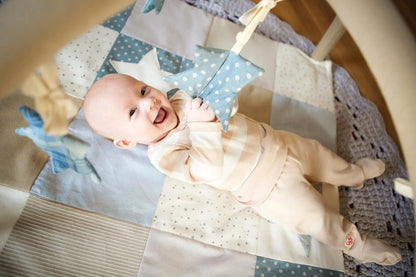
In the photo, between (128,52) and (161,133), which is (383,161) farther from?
(128,52)

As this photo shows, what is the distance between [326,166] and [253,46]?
505 millimetres

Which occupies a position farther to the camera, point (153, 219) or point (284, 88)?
point (284, 88)

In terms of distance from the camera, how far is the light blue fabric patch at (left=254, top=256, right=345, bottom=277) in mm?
729

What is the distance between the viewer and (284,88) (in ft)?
3.26

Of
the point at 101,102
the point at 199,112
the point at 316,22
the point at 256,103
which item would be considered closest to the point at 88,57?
the point at 101,102

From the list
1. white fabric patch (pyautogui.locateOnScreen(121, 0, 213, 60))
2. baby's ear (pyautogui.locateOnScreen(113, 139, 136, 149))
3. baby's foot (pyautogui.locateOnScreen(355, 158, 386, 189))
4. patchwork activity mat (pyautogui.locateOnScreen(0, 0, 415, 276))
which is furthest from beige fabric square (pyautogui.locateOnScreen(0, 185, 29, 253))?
baby's foot (pyautogui.locateOnScreen(355, 158, 386, 189))

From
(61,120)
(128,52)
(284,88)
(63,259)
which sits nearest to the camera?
(61,120)

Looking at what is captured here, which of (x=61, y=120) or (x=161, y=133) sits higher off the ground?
(x=61, y=120)

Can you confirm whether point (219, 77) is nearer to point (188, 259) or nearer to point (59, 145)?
point (59, 145)

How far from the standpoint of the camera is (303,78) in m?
1.02

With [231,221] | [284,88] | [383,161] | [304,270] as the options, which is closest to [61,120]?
[231,221]

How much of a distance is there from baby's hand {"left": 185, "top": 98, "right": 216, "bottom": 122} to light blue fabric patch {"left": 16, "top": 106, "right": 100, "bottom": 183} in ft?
0.87

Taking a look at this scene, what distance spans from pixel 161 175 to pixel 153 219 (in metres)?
0.12

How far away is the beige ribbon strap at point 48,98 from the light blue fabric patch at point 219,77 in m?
0.23
